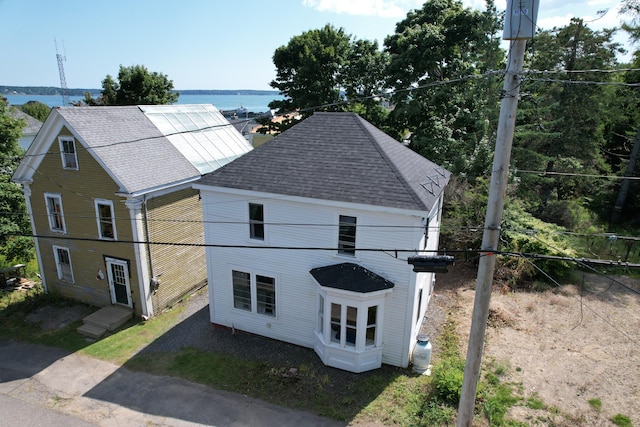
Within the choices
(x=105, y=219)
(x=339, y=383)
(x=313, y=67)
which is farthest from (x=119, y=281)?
(x=313, y=67)

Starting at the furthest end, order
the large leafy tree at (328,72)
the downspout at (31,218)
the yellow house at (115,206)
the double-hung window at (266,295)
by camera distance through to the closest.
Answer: the large leafy tree at (328,72) < the downspout at (31,218) < the yellow house at (115,206) < the double-hung window at (266,295)

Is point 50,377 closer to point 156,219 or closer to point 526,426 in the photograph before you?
point 156,219

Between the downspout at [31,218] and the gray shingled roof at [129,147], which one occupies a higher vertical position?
the gray shingled roof at [129,147]

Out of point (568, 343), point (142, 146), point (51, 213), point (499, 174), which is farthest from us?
point (51, 213)

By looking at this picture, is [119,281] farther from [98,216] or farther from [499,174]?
[499,174]

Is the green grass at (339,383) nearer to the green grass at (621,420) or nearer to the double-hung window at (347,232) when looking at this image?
the green grass at (621,420)

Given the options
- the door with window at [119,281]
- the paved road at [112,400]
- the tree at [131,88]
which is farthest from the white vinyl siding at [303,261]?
the tree at [131,88]

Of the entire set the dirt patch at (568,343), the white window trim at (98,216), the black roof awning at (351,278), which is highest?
the white window trim at (98,216)
